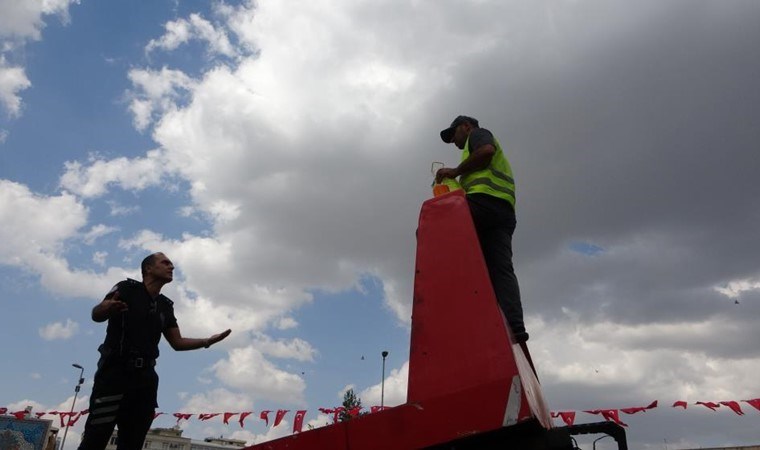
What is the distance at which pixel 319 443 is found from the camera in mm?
2361

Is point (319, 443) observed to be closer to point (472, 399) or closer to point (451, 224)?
point (472, 399)

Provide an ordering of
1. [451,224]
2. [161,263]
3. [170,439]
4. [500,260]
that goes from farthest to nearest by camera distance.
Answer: [170,439], [161,263], [500,260], [451,224]

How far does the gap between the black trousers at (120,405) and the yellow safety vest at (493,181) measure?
2.55 metres

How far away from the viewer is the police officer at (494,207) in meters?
3.14

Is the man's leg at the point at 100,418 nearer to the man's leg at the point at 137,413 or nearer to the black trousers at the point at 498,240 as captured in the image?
the man's leg at the point at 137,413

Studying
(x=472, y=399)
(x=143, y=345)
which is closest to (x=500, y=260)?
(x=472, y=399)

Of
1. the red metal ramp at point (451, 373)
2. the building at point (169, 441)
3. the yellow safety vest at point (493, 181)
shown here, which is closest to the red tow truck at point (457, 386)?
the red metal ramp at point (451, 373)

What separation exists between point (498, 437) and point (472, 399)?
186mm

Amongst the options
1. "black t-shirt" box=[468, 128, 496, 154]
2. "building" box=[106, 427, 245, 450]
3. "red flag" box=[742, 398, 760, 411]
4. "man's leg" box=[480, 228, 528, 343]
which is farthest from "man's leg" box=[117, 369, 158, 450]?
"building" box=[106, 427, 245, 450]

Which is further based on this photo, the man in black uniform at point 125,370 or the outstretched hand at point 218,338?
the outstretched hand at point 218,338

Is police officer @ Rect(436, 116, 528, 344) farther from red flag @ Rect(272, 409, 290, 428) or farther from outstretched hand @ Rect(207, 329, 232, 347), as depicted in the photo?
red flag @ Rect(272, 409, 290, 428)

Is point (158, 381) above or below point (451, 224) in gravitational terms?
below

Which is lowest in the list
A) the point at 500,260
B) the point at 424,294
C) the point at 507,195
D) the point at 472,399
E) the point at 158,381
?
the point at 472,399

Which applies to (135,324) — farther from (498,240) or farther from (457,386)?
(498,240)
